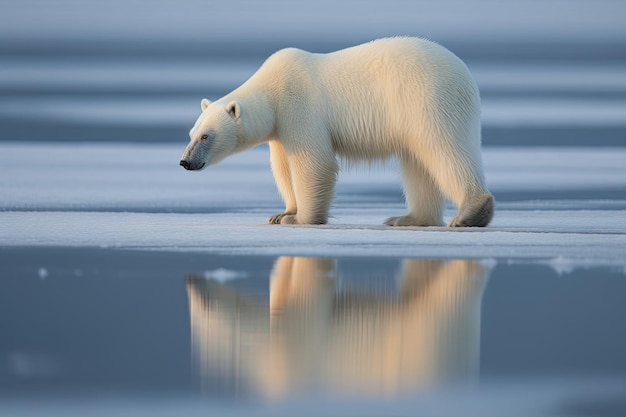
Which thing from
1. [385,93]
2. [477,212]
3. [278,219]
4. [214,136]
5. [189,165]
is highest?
[385,93]

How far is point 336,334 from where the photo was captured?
342cm

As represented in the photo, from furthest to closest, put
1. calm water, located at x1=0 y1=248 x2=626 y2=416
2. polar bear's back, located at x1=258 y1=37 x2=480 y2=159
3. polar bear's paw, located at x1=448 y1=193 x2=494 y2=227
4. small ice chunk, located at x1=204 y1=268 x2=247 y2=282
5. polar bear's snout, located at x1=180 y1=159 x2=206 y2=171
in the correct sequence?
polar bear's snout, located at x1=180 y1=159 x2=206 y2=171 < polar bear's back, located at x1=258 y1=37 x2=480 y2=159 < polar bear's paw, located at x1=448 y1=193 x2=494 y2=227 < small ice chunk, located at x1=204 y1=268 x2=247 y2=282 < calm water, located at x1=0 y1=248 x2=626 y2=416

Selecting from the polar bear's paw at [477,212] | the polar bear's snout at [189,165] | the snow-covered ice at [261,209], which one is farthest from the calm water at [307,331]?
the polar bear's snout at [189,165]

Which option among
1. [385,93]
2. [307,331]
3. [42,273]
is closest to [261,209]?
[385,93]

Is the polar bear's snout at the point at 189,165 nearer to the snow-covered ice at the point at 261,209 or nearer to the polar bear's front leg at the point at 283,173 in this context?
the snow-covered ice at the point at 261,209

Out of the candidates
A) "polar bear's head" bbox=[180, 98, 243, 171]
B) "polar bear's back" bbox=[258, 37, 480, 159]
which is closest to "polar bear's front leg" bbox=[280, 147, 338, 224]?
"polar bear's back" bbox=[258, 37, 480, 159]

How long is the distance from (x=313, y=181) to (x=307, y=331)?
375 centimetres

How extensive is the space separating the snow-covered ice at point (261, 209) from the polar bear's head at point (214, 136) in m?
0.37

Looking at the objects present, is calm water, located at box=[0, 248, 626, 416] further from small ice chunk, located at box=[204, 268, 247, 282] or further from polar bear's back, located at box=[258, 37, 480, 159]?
polar bear's back, located at box=[258, 37, 480, 159]

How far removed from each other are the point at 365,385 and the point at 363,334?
21.6 inches

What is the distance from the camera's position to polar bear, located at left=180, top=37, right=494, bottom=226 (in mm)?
6934

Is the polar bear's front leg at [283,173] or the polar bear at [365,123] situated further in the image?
the polar bear's front leg at [283,173]

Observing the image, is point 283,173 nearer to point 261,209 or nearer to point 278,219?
point 278,219

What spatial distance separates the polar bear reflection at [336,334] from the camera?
294 centimetres
